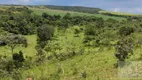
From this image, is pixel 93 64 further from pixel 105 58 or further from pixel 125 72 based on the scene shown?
pixel 125 72

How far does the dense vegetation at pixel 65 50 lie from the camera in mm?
23172

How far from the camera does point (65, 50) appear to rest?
186ft

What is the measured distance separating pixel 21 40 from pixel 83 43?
15.2m

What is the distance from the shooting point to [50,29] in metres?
83.6

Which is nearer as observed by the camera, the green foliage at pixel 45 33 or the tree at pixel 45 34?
the tree at pixel 45 34

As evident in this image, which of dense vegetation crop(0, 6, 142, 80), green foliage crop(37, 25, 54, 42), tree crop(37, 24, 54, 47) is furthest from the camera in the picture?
green foliage crop(37, 25, 54, 42)

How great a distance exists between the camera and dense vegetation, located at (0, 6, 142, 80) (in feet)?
76.0

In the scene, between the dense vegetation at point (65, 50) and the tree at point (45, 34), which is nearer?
the dense vegetation at point (65, 50)

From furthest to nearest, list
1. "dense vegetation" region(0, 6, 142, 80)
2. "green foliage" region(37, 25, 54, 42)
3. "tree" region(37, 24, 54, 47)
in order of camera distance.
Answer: "green foliage" region(37, 25, 54, 42), "tree" region(37, 24, 54, 47), "dense vegetation" region(0, 6, 142, 80)

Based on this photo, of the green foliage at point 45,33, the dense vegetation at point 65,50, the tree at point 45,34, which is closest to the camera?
the dense vegetation at point 65,50

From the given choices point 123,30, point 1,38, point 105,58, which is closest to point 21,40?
point 1,38

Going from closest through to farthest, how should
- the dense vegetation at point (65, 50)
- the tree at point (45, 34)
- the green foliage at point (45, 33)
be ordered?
the dense vegetation at point (65, 50) → the tree at point (45, 34) → the green foliage at point (45, 33)

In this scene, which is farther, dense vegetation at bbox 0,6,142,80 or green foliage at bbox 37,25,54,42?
green foliage at bbox 37,25,54,42

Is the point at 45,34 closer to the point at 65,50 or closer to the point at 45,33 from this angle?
the point at 45,33
